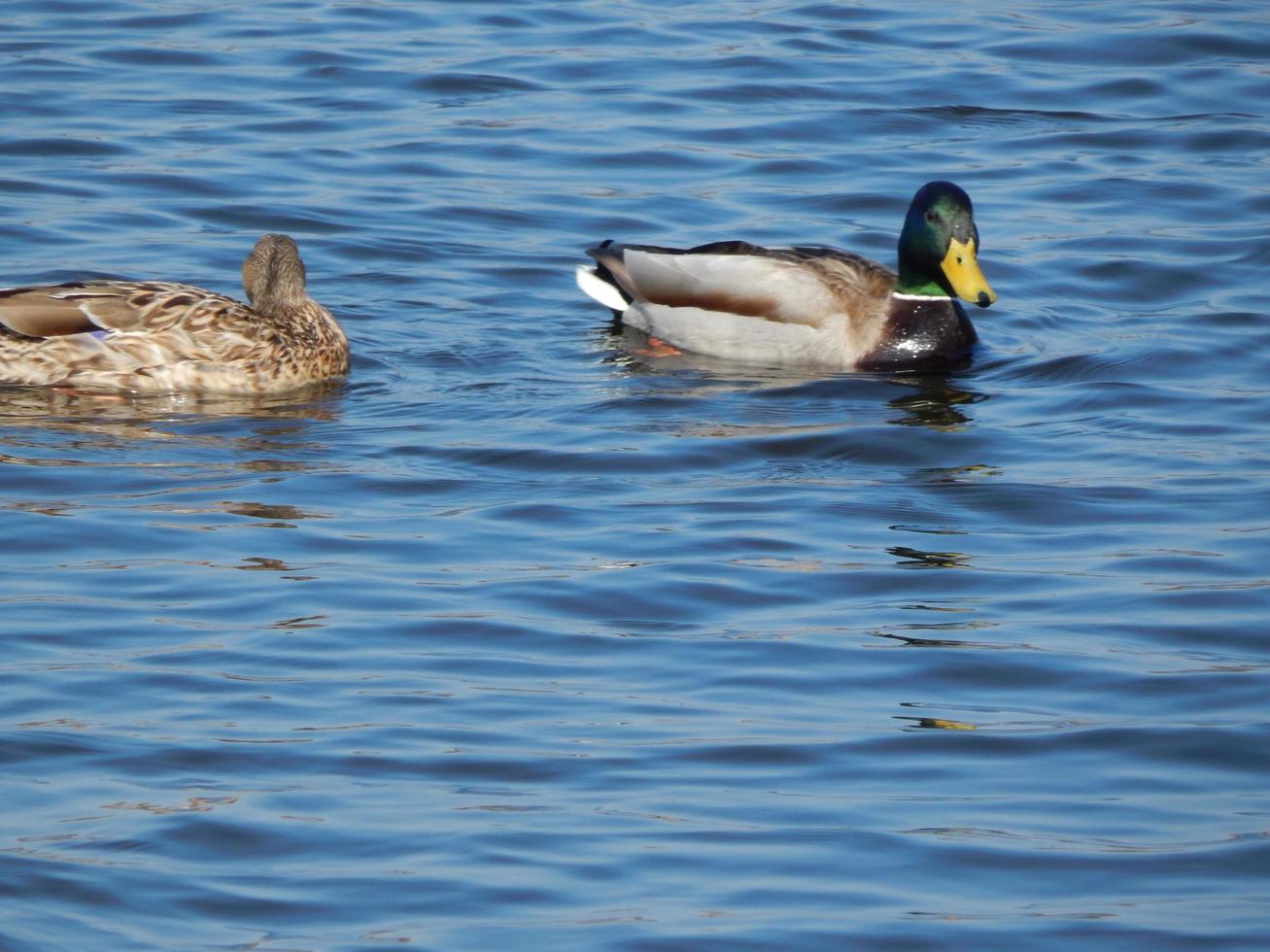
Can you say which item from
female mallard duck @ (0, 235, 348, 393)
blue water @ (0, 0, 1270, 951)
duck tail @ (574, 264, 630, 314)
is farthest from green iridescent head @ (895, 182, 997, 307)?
female mallard duck @ (0, 235, 348, 393)

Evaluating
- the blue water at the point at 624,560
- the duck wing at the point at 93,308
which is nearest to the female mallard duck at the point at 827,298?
the blue water at the point at 624,560

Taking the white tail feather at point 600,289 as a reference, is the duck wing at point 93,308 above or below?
above

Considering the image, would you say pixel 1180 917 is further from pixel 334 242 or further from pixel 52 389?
pixel 334 242

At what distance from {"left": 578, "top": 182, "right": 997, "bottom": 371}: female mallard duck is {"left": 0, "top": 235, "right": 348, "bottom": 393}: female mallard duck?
7.23 ft

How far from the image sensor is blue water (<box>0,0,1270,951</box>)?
5.57 m

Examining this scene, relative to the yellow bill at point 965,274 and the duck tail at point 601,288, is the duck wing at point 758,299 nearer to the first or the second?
the duck tail at point 601,288

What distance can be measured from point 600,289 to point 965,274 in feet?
6.48

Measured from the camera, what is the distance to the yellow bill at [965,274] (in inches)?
468

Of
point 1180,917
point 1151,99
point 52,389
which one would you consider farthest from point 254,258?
point 1151,99

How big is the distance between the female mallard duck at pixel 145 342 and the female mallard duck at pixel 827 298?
2.20 meters

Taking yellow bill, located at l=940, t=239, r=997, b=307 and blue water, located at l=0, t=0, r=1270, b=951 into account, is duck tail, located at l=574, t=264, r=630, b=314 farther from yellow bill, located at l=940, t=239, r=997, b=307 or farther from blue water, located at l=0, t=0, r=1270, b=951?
yellow bill, located at l=940, t=239, r=997, b=307

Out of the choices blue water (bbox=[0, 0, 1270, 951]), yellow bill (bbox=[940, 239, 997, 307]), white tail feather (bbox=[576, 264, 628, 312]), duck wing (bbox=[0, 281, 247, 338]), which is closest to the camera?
blue water (bbox=[0, 0, 1270, 951])

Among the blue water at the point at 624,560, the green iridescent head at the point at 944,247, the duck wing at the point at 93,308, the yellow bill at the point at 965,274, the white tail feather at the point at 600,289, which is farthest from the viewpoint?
the white tail feather at the point at 600,289

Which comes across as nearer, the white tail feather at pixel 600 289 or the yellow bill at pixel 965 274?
the yellow bill at pixel 965 274
